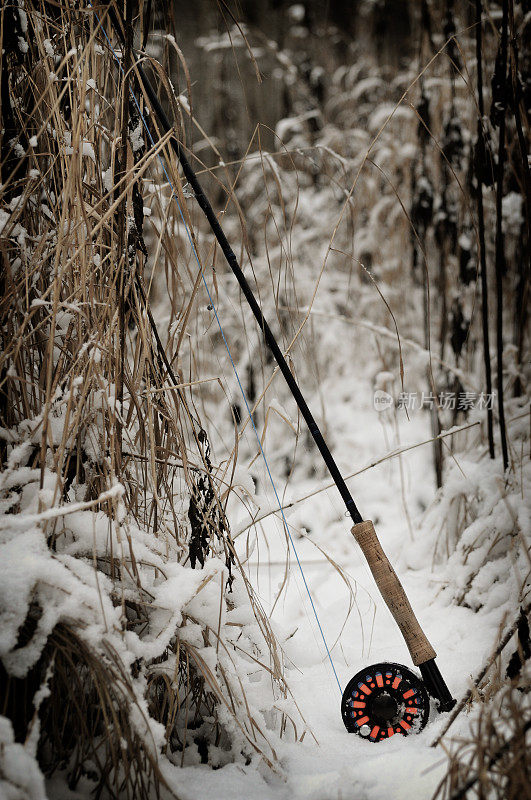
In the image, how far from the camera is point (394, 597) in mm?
1101

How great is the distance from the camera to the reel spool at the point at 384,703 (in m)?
1.06

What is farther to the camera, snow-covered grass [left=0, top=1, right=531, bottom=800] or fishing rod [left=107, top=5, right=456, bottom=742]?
fishing rod [left=107, top=5, right=456, bottom=742]

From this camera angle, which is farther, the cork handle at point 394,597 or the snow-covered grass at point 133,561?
the cork handle at point 394,597

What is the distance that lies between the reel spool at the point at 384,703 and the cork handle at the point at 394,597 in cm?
5

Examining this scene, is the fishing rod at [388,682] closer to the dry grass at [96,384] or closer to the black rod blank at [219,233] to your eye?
the black rod blank at [219,233]

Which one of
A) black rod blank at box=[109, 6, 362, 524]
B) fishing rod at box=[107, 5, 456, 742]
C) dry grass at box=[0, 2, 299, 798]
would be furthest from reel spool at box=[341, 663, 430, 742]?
black rod blank at box=[109, 6, 362, 524]

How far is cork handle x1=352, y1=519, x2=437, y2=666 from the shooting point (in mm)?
1068

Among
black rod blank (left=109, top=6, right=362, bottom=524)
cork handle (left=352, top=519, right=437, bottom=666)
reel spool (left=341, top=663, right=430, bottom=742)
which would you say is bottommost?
reel spool (left=341, top=663, right=430, bottom=742)

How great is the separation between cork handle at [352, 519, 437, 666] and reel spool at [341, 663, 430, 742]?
47mm

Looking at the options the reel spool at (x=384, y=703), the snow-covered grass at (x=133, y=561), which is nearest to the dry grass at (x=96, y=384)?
the snow-covered grass at (x=133, y=561)

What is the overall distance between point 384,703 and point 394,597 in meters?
0.18

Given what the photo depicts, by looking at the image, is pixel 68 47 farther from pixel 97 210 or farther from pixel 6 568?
pixel 6 568

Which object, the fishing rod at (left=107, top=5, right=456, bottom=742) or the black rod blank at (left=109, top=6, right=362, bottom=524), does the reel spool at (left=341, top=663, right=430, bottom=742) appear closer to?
the fishing rod at (left=107, top=5, right=456, bottom=742)

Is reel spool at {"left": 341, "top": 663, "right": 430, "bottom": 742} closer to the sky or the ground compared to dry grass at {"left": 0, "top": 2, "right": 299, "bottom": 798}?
closer to the ground
